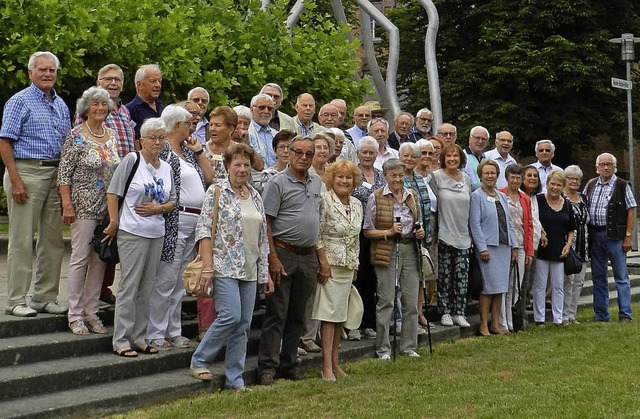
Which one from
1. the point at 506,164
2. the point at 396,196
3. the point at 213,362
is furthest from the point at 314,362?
the point at 506,164

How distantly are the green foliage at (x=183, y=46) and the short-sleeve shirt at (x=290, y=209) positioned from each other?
509 cm

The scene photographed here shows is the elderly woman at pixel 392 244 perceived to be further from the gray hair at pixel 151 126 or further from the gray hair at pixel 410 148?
the gray hair at pixel 151 126

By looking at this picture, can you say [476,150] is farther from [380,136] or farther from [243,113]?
[243,113]

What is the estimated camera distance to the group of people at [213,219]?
26.9 ft

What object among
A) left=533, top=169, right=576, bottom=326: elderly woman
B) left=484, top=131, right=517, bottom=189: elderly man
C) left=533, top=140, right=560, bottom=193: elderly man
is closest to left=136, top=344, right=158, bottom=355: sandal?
left=484, top=131, right=517, bottom=189: elderly man

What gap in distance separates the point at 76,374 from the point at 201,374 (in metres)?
0.93

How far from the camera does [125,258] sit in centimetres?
817

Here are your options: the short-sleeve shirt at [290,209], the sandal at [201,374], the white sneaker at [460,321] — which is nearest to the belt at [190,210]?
the short-sleeve shirt at [290,209]

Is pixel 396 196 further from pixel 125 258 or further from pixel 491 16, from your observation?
pixel 491 16

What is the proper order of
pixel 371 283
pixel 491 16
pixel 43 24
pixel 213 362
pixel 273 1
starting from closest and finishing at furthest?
pixel 213 362, pixel 371 283, pixel 43 24, pixel 273 1, pixel 491 16

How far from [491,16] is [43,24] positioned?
24453 millimetres

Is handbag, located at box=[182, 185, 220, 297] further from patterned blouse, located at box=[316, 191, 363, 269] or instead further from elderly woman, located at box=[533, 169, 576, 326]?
elderly woman, located at box=[533, 169, 576, 326]

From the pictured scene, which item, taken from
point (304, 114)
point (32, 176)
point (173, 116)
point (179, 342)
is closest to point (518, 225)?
point (304, 114)

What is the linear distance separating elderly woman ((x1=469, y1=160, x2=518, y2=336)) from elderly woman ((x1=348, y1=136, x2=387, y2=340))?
5.34 feet
